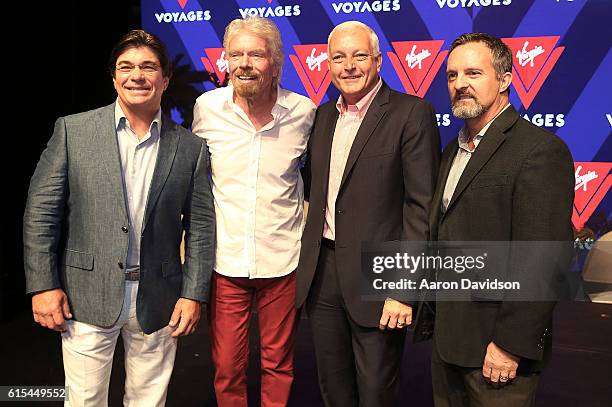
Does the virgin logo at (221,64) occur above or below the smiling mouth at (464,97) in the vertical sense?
above

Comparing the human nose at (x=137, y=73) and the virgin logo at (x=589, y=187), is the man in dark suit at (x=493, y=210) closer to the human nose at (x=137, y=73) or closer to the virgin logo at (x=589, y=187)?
the human nose at (x=137, y=73)

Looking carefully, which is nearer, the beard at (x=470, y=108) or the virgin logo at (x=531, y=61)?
the beard at (x=470, y=108)

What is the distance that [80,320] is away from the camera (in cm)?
196

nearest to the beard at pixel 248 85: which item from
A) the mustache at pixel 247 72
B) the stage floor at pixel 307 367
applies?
the mustache at pixel 247 72

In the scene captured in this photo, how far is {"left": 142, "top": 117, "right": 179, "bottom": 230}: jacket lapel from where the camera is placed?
195 centimetres

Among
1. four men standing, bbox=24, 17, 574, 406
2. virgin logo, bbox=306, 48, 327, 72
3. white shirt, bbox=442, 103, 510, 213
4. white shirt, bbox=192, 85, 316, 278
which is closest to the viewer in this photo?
four men standing, bbox=24, 17, 574, 406

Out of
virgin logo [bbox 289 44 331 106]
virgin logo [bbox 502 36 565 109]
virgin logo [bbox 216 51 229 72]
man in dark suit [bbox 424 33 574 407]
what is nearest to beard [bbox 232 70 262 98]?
man in dark suit [bbox 424 33 574 407]

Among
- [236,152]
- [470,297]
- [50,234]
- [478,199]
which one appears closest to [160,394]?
[50,234]

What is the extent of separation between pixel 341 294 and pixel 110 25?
12.7 ft

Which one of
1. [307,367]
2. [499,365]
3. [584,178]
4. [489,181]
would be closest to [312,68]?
[584,178]

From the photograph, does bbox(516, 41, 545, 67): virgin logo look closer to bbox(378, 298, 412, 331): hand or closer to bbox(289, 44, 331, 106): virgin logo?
bbox(289, 44, 331, 106): virgin logo

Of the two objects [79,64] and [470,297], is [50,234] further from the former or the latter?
[79,64]

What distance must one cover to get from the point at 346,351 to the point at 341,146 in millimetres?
783

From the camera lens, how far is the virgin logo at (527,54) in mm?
4246
